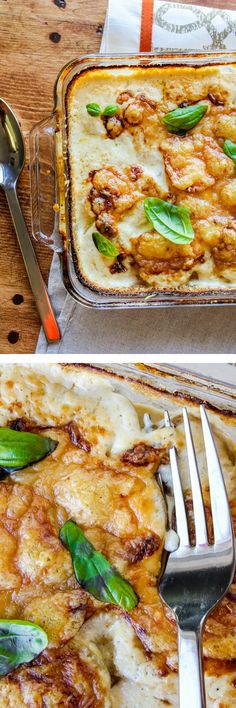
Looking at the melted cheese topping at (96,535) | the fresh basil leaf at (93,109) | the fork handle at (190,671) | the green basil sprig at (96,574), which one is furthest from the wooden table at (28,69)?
the fork handle at (190,671)

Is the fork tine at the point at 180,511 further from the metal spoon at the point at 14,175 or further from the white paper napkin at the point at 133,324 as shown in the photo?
the metal spoon at the point at 14,175

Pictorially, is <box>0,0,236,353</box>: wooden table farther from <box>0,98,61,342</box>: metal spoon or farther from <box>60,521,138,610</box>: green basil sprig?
<box>60,521,138,610</box>: green basil sprig

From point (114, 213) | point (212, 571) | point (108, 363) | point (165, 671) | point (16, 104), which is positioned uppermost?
point (16, 104)

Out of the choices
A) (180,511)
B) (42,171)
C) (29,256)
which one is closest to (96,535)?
(180,511)

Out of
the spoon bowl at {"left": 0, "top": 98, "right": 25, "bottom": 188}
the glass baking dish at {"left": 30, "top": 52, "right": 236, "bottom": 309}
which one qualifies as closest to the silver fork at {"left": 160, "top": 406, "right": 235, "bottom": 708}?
the glass baking dish at {"left": 30, "top": 52, "right": 236, "bottom": 309}

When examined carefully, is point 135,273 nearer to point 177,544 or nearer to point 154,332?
point 154,332

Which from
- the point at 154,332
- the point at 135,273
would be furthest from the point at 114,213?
the point at 154,332
